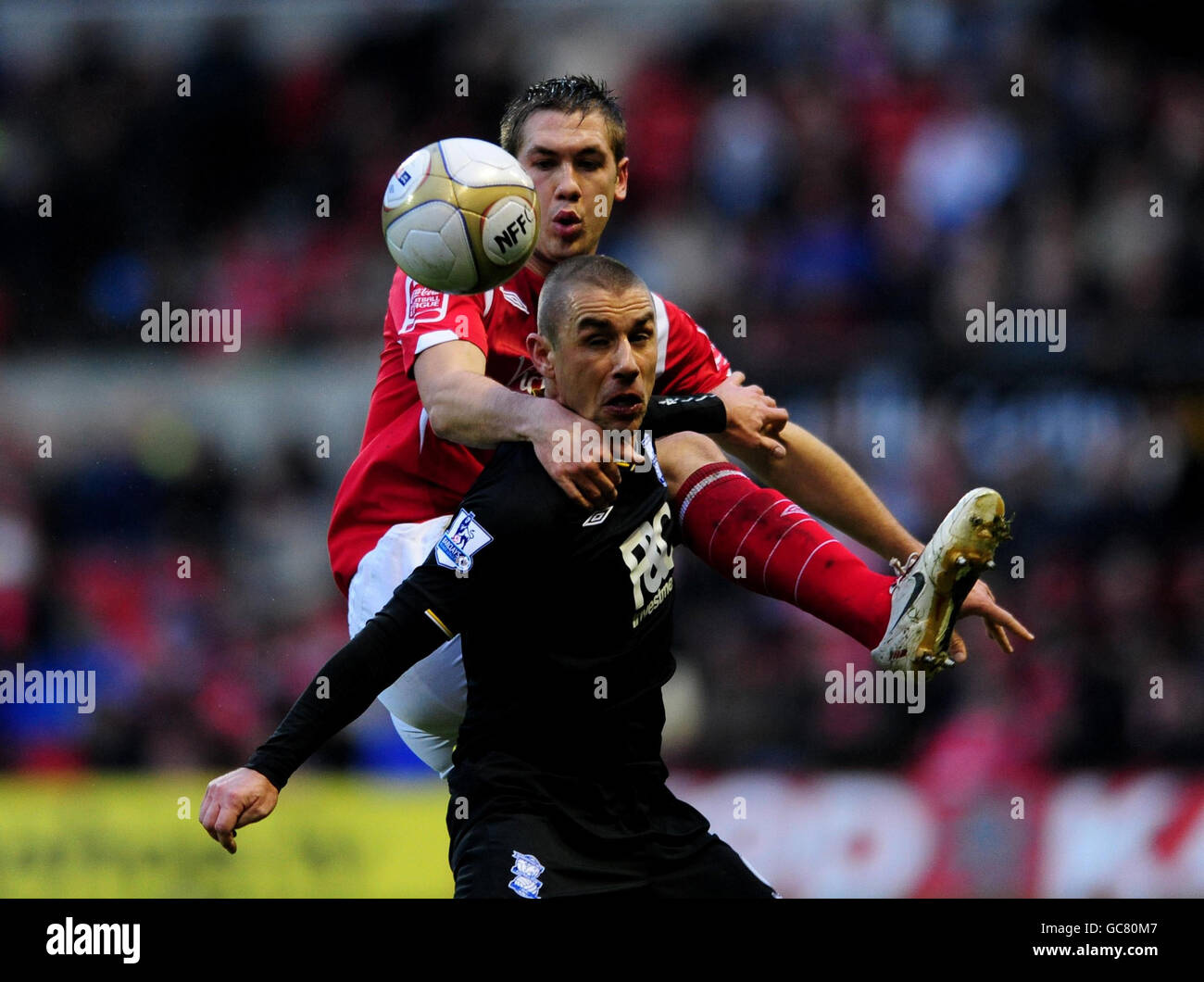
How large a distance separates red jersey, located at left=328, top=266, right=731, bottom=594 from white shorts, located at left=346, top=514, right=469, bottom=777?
0.24ft

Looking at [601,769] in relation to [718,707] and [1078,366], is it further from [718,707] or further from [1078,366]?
[1078,366]

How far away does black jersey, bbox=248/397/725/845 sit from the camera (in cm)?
440

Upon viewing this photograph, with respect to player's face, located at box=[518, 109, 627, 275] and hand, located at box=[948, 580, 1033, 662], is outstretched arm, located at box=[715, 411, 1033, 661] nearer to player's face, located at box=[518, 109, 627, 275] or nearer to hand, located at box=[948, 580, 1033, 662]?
hand, located at box=[948, 580, 1033, 662]

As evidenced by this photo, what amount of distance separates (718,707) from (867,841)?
3.70ft

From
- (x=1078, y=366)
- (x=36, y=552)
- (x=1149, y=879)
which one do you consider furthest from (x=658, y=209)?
(x=1149, y=879)

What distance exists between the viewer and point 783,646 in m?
9.88

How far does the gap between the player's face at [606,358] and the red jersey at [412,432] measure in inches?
21.5

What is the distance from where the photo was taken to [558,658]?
14.8 feet
